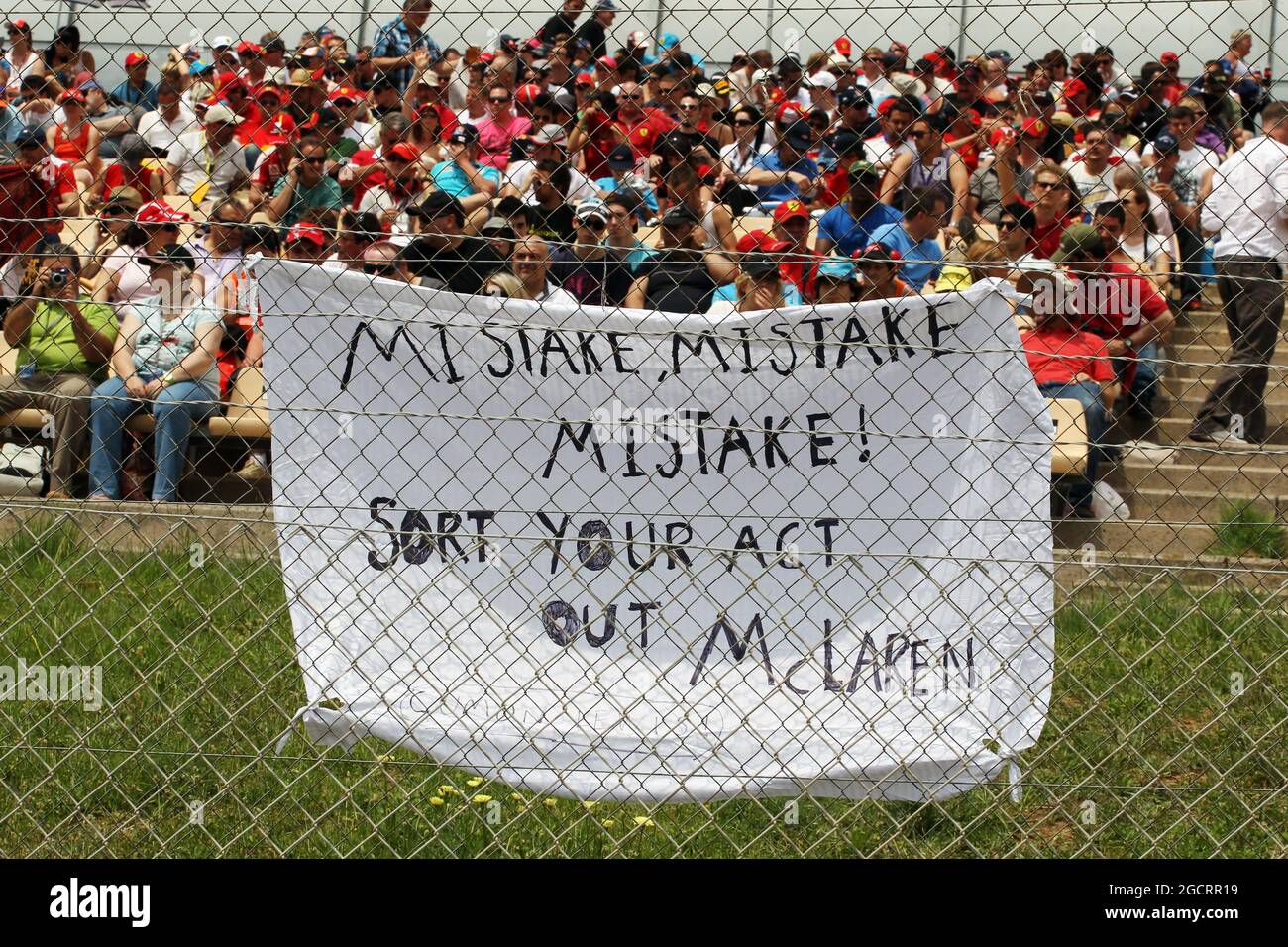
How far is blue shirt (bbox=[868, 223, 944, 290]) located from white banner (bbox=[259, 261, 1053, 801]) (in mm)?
1299

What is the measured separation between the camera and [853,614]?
386 cm

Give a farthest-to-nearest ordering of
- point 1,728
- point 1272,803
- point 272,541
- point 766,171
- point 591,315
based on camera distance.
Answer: point 766,171 → point 272,541 → point 1,728 → point 1272,803 → point 591,315

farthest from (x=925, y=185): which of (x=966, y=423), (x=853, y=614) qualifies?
Result: (x=853, y=614)

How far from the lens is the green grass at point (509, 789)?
3.93 meters

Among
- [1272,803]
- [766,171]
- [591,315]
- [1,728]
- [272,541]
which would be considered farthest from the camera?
[766,171]

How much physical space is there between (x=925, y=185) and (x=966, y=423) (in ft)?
6.71

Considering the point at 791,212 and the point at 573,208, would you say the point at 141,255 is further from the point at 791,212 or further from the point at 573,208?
the point at 791,212

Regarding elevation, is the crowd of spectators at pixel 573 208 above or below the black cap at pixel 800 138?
below

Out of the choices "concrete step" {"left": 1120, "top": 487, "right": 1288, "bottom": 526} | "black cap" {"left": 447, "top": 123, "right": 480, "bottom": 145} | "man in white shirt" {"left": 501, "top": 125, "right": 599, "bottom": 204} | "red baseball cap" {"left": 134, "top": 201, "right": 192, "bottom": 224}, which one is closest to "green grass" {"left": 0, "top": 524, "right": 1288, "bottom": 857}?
"red baseball cap" {"left": 134, "top": 201, "right": 192, "bottom": 224}

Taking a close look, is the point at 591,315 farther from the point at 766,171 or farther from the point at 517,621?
the point at 766,171

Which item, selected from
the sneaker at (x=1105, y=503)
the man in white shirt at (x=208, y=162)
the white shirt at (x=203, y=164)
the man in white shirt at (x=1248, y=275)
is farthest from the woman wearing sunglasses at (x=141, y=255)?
the man in white shirt at (x=1248, y=275)

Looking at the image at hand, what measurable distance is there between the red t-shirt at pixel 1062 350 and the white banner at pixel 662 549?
2.17 m

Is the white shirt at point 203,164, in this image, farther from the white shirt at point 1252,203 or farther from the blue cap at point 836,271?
the white shirt at point 1252,203

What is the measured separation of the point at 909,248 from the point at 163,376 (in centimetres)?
Result: 274
